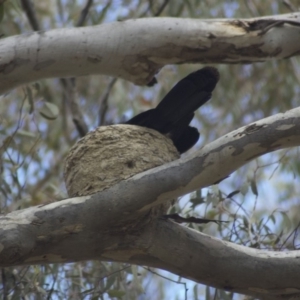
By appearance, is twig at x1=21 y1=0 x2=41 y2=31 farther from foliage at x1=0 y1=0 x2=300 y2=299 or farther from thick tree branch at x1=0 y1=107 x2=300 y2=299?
thick tree branch at x1=0 y1=107 x2=300 y2=299

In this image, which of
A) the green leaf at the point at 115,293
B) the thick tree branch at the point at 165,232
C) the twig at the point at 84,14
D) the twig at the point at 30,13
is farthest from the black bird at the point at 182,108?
the twig at the point at 84,14

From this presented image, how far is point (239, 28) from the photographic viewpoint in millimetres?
3170

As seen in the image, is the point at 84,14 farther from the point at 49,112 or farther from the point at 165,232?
the point at 165,232

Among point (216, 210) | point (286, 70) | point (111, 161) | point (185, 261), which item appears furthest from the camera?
point (286, 70)

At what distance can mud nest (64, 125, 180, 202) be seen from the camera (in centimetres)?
289

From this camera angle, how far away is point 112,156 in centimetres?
303

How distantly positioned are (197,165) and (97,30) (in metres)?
0.79

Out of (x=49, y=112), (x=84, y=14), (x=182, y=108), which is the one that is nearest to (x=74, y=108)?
(x=84, y=14)

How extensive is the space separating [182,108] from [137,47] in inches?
13.0

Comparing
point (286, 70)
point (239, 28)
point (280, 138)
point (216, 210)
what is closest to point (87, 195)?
point (280, 138)

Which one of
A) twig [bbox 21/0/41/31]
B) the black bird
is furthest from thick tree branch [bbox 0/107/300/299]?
twig [bbox 21/0/41/31]

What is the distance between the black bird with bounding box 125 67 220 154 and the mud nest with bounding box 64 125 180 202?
0.06m

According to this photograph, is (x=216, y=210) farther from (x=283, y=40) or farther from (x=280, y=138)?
(x=280, y=138)

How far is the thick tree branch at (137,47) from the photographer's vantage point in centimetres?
300
